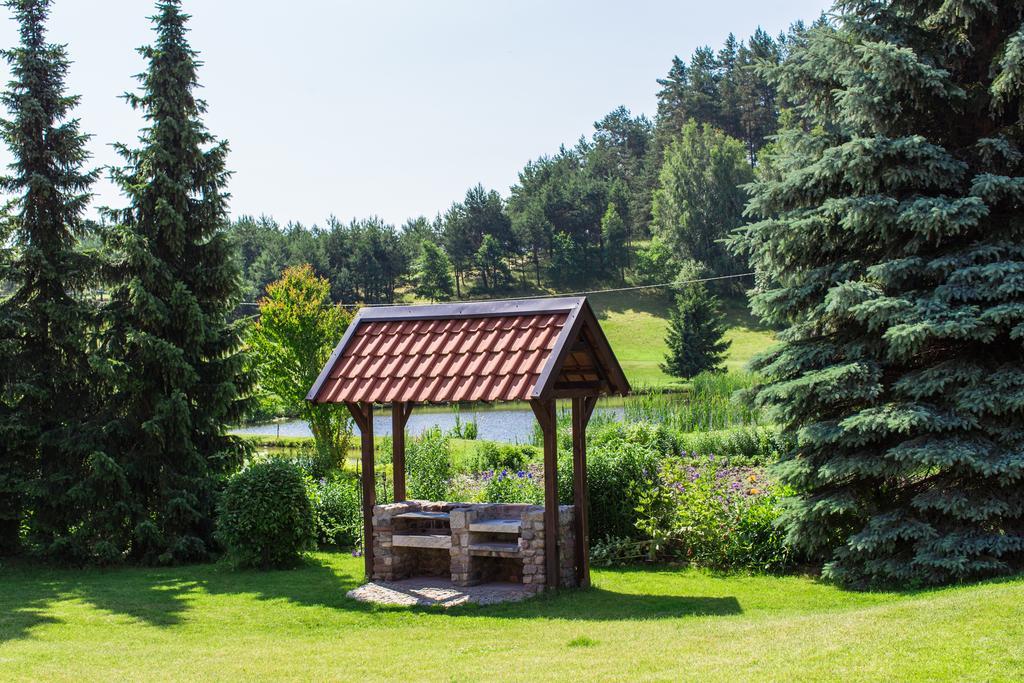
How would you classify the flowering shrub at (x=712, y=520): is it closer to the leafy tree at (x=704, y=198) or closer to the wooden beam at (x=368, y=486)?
the wooden beam at (x=368, y=486)

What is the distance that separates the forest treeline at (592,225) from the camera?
66.2m

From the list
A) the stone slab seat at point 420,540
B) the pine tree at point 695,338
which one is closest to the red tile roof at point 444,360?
the stone slab seat at point 420,540

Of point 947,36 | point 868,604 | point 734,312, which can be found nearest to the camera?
point 868,604

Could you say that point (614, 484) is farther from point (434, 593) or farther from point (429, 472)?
point (429, 472)

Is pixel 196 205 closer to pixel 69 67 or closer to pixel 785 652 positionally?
pixel 69 67

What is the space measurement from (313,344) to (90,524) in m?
9.87

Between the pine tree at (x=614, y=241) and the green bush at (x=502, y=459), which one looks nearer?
the green bush at (x=502, y=459)

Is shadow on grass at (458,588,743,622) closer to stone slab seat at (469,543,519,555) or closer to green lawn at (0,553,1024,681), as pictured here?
green lawn at (0,553,1024,681)

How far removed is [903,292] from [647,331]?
51.1 m

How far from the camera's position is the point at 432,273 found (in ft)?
208

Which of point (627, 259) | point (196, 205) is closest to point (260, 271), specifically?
point (627, 259)

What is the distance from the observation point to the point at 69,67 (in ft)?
44.5

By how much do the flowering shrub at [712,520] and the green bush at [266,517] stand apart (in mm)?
4245

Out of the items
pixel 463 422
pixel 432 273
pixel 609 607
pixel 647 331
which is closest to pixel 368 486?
pixel 609 607
